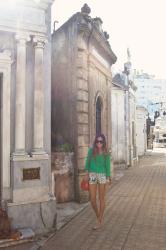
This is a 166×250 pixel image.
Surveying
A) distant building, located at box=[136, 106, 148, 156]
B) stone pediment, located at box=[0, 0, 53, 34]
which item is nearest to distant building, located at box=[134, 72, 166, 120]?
distant building, located at box=[136, 106, 148, 156]

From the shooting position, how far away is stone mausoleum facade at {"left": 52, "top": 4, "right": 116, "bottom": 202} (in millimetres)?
8680

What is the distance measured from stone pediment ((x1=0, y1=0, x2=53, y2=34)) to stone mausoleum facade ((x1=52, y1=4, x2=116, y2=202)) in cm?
254

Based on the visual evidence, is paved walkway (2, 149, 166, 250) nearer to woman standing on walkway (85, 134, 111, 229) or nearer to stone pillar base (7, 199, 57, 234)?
stone pillar base (7, 199, 57, 234)

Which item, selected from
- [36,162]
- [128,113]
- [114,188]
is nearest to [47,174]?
[36,162]

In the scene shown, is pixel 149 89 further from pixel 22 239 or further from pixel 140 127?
pixel 22 239

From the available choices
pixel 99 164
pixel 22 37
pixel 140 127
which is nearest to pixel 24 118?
pixel 22 37

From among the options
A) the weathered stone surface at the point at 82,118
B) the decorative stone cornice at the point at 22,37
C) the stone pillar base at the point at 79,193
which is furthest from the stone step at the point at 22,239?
the weathered stone surface at the point at 82,118

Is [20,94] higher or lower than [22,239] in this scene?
higher

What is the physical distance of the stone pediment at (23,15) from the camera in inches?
231

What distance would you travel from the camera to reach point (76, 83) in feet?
28.6

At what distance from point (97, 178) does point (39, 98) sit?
1814 millimetres

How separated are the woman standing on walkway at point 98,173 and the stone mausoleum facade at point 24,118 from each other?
77 cm

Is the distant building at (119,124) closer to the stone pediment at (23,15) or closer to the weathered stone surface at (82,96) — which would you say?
the weathered stone surface at (82,96)

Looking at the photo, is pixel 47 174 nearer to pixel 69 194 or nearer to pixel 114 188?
pixel 69 194
